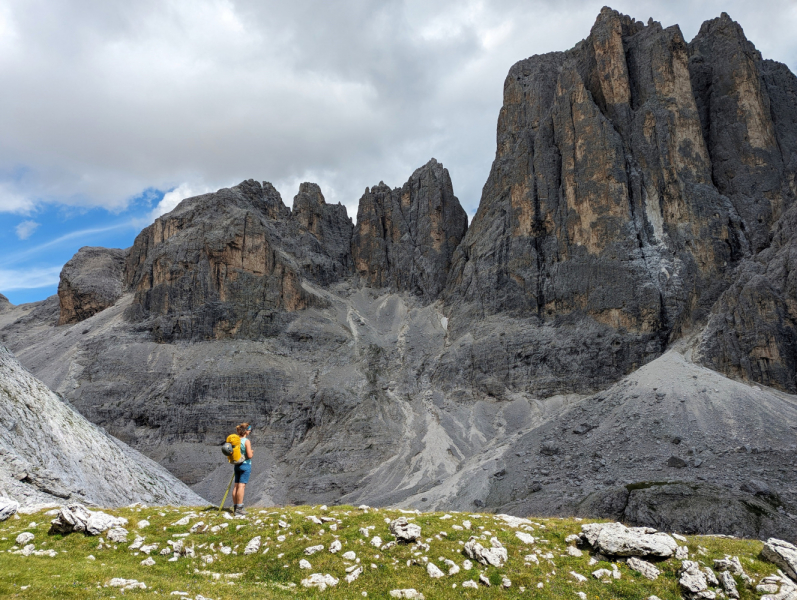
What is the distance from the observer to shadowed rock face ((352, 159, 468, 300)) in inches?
5197

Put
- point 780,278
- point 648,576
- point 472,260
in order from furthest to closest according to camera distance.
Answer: point 472,260 → point 780,278 → point 648,576

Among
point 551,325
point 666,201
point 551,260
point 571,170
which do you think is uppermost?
point 571,170

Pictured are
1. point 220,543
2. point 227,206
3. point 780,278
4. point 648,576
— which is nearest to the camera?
point 648,576

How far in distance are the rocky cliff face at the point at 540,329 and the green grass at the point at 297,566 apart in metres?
32.3

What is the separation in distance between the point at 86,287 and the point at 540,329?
407 feet

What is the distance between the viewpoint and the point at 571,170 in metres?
94.6

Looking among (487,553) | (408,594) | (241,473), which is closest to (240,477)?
(241,473)

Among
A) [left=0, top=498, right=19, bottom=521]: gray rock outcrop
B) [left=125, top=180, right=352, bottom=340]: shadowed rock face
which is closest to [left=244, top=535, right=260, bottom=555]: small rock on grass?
[left=0, top=498, right=19, bottom=521]: gray rock outcrop

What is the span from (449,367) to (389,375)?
13.7 m

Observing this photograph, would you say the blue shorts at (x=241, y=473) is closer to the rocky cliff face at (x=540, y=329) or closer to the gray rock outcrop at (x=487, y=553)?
the gray rock outcrop at (x=487, y=553)

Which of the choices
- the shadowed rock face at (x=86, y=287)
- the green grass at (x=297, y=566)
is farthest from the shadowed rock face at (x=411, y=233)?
the green grass at (x=297, y=566)

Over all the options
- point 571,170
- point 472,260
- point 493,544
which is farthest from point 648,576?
point 472,260

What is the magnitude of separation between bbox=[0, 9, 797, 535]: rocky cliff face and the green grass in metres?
32.3

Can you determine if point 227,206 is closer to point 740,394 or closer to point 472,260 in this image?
point 472,260
